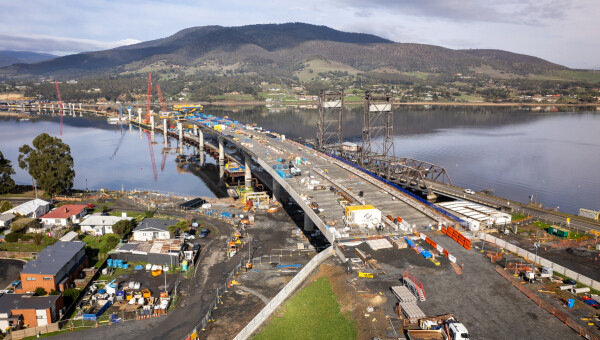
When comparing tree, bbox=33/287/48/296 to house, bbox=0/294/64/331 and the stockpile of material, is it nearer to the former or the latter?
house, bbox=0/294/64/331

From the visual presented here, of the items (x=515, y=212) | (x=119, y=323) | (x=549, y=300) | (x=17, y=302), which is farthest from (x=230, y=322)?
(x=515, y=212)

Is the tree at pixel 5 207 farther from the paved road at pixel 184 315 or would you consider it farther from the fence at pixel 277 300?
the fence at pixel 277 300

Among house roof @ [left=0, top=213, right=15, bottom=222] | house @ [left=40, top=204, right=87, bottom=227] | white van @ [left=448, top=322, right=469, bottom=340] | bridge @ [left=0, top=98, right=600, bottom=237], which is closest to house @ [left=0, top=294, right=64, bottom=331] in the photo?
house @ [left=40, top=204, right=87, bottom=227]

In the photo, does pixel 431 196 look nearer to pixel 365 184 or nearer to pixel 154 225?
pixel 365 184

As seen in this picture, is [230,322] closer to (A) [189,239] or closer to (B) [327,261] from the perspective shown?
(B) [327,261]

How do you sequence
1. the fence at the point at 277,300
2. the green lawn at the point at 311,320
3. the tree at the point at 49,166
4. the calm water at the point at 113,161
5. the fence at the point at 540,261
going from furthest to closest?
the calm water at the point at 113,161 → the tree at the point at 49,166 → the fence at the point at 540,261 → the fence at the point at 277,300 → the green lawn at the point at 311,320

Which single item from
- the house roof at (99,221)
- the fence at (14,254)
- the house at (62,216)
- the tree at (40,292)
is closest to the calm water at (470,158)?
the house at (62,216)
